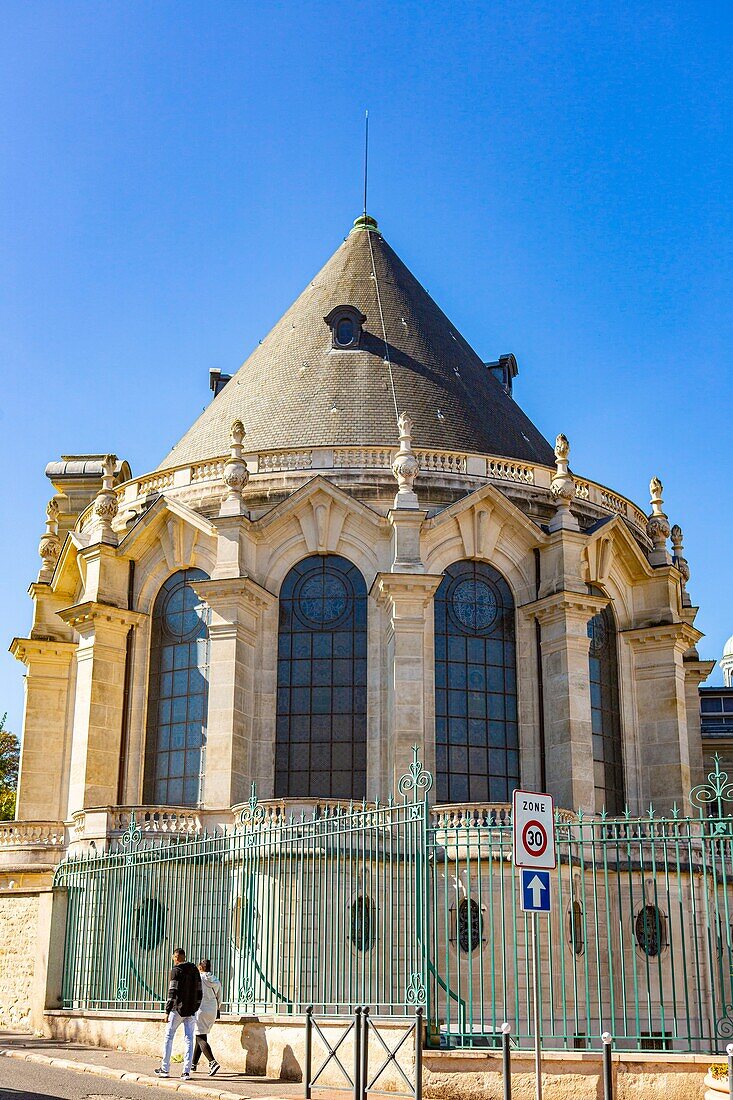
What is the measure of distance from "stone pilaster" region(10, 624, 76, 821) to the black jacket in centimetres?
1690

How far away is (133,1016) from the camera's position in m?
Answer: 18.2

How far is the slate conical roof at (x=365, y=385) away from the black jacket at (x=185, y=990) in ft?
53.0

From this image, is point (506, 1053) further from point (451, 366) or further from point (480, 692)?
point (451, 366)

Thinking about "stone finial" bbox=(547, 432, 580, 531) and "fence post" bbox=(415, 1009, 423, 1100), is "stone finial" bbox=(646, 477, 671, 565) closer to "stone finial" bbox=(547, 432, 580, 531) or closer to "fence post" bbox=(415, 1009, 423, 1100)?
"stone finial" bbox=(547, 432, 580, 531)

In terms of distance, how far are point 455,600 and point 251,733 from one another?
536 cm

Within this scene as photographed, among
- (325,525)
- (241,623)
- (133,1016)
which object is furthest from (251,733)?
(133,1016)

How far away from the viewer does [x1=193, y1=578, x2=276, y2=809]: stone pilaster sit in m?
26.7

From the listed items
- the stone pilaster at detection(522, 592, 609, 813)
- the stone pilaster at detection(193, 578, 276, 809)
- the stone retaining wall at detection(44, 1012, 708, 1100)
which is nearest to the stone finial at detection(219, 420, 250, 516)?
the stone pilaster at detection(193, 578, 276, 809)

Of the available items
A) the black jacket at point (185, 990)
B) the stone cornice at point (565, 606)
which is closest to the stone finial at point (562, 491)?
the stone cornice at point (565, 606)

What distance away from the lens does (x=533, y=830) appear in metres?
11.3

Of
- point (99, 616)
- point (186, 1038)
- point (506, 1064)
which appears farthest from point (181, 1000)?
point (99, 616)

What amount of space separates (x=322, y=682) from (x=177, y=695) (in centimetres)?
344

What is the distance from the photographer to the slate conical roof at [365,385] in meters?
31.9

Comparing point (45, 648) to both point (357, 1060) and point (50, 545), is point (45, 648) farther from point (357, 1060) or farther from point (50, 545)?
point (357, 1060)
